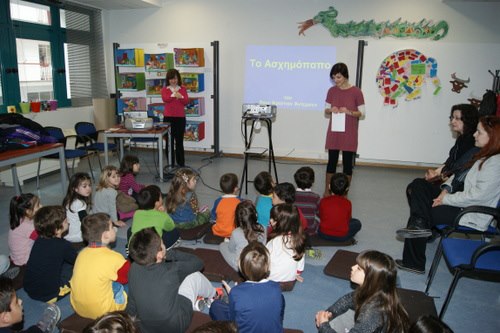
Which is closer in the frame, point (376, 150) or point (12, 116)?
point (12, 116)

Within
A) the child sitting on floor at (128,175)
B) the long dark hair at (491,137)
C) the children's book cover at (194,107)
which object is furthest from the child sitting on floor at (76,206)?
the children's book cover at (194,107)

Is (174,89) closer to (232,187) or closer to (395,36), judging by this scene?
(232,187)

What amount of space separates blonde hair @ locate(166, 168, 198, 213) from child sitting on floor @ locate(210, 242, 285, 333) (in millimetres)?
1743

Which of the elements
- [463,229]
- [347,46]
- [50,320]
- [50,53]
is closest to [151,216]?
[50,320]

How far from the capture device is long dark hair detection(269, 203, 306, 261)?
2539mm

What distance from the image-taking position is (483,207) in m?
2.50

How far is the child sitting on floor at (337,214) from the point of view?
3.35 meters

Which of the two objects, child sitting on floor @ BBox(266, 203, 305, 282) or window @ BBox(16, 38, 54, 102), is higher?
window @ BBox(16, 38, 54, 102)

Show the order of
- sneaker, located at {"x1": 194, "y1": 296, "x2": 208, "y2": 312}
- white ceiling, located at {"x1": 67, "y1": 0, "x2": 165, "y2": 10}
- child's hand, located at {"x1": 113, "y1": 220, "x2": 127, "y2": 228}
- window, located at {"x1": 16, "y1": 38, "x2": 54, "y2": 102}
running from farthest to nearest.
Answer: white ceiling, located at {"x1": 67, "y1": 0, "x2": 165, "y2": 10} < window, located at {"x1": 16, "y1": 38, "x2": 54, "y2": 102} < child's hand, located at {"x1": 113, "y1": 220, "x2": 127, "y2": 228} < sneaker, located at {"x1": 194, "y1": 296, "x2": 208, "y2": 312}

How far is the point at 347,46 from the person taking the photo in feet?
20.7

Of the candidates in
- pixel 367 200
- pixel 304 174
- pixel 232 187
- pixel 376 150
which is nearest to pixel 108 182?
pixel 232 187

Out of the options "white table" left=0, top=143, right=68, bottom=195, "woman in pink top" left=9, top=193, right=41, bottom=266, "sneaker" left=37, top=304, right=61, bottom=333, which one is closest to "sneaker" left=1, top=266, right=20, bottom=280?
"woman in pink top" left=9, top=193, right=41, bottom=266

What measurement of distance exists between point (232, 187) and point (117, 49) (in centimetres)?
476

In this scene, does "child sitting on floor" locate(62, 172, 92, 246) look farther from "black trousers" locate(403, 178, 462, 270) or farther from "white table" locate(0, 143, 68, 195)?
"black trousers" locate(403, 178, 462, 270)
